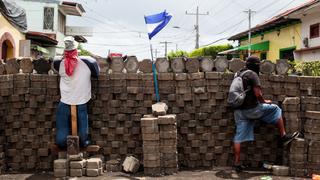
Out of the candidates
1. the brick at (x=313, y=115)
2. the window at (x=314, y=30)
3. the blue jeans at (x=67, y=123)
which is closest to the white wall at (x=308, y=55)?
the window at (x=314, y=30)

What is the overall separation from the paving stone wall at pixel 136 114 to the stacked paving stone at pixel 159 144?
2.46ft

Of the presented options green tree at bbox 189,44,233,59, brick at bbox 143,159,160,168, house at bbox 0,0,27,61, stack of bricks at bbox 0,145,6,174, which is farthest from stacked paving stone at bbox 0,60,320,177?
green tree at bbox 189,44,233,59

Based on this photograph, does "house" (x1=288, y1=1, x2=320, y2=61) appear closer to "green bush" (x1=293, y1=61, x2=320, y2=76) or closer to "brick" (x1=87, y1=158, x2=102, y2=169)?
"green bush" (x1=293, y1=61, x2=320, y2=76)

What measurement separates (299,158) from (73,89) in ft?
12.0

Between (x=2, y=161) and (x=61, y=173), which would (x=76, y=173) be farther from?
(x=2, y=161)

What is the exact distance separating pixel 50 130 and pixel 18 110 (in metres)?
0.63

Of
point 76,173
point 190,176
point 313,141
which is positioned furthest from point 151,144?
point 313,141

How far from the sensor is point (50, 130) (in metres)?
6.95

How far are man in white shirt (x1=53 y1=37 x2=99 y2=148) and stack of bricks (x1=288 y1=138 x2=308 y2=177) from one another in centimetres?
324

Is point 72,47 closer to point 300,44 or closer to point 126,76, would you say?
point 126,76

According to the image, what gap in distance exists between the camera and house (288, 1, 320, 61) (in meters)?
18.8

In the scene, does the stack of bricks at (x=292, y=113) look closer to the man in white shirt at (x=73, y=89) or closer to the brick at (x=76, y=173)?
the man in white shirt at (x=73, y=89)

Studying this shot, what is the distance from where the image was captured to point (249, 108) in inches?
257

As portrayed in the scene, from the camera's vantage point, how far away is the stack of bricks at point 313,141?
242 inches
